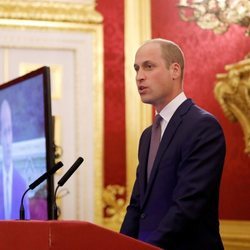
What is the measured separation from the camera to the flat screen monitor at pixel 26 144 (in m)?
2.65

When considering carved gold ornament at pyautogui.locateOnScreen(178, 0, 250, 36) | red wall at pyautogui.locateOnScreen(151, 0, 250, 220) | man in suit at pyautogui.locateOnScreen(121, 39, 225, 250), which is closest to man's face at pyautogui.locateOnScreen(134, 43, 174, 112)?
A: man in suit at pyautogui.locateOnScreen(121, 39, 225, 250)

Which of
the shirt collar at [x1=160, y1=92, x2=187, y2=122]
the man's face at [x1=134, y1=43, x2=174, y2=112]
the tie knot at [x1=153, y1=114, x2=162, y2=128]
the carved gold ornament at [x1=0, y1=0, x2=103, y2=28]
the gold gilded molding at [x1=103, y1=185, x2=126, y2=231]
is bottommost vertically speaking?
the gold gilded molding at [x1=103, y1=185, x2=126, y2=231]

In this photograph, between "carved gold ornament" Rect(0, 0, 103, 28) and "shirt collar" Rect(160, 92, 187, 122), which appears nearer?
"shirt collar" Rect(160, 92, 187, 122)

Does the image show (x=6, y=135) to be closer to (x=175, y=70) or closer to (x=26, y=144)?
(x=26, y=144)

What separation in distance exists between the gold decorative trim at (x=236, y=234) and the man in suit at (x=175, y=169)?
1.89 meters

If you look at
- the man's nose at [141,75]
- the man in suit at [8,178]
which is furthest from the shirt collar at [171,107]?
the man in suit at [8,178]

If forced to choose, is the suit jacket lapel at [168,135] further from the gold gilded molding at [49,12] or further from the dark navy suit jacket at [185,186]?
the gold gilded molding at [49,12]

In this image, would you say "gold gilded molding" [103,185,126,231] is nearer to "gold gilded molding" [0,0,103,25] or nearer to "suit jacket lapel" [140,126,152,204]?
"gold gilded molding" [0,0,103,25]

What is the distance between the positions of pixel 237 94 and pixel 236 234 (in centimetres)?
99

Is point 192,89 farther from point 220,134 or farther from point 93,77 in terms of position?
point 220,134

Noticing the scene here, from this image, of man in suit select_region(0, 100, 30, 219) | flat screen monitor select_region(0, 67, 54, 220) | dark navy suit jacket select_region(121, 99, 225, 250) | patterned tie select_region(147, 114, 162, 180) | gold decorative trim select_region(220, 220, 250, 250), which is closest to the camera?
dark navy suit jacket select_region(121, 99, 225, 250)

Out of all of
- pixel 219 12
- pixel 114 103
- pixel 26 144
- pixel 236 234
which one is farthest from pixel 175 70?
pixel 114 103

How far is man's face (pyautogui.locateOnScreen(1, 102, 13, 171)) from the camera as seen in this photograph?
2.96 m

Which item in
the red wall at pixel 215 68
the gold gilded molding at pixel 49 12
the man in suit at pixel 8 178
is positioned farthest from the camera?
the gold gilded molding at pixel 49 12
